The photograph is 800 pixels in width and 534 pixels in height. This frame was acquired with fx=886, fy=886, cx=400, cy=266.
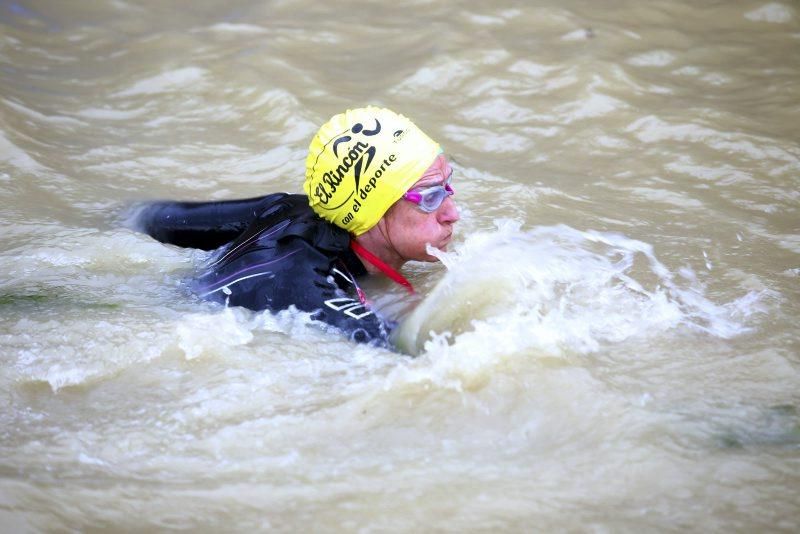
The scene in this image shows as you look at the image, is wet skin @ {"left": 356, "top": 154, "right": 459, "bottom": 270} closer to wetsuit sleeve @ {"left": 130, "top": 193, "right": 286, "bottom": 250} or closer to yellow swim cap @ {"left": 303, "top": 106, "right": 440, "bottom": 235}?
yellow swim cap @ {"left": 303, "top": 106, "right": 440, "bottom": 235}

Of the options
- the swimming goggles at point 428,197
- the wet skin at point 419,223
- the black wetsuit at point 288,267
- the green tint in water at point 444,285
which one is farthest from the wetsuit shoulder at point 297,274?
the swimming goggles at point 428,197

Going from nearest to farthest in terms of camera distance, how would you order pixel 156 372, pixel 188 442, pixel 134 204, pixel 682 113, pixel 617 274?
pixel 188 442
pixel 156 372
pixel 617 274
pixel 134 204
pixel 682 113

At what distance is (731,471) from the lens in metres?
3.22

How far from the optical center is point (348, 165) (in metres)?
4.80

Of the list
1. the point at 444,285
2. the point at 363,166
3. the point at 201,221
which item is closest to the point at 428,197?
the point at 363,166

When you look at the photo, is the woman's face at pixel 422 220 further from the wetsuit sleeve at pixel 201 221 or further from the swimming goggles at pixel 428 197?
the wetsuit sleeve at pixel 201 221

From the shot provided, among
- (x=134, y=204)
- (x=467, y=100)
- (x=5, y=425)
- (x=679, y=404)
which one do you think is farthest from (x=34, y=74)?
(x=679, y=404)

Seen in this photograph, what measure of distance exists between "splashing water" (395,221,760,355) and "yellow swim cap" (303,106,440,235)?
1.53 feet

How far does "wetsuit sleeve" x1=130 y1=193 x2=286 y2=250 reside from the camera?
5.26m

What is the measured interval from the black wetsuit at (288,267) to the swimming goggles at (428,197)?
1.39 feet

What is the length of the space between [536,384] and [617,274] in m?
1.51

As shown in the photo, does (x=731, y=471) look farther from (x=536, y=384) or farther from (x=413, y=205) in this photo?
(x=413, y=205)

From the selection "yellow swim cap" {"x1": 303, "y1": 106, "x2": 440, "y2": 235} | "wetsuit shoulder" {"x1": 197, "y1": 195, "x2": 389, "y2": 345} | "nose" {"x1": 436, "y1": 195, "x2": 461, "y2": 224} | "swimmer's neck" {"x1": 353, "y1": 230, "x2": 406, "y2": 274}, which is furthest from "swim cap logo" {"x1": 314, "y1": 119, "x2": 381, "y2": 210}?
"nose" {"x1": 436, "y1": 195, "x2": 461, "y2": 224}

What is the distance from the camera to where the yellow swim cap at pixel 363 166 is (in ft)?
15.7
